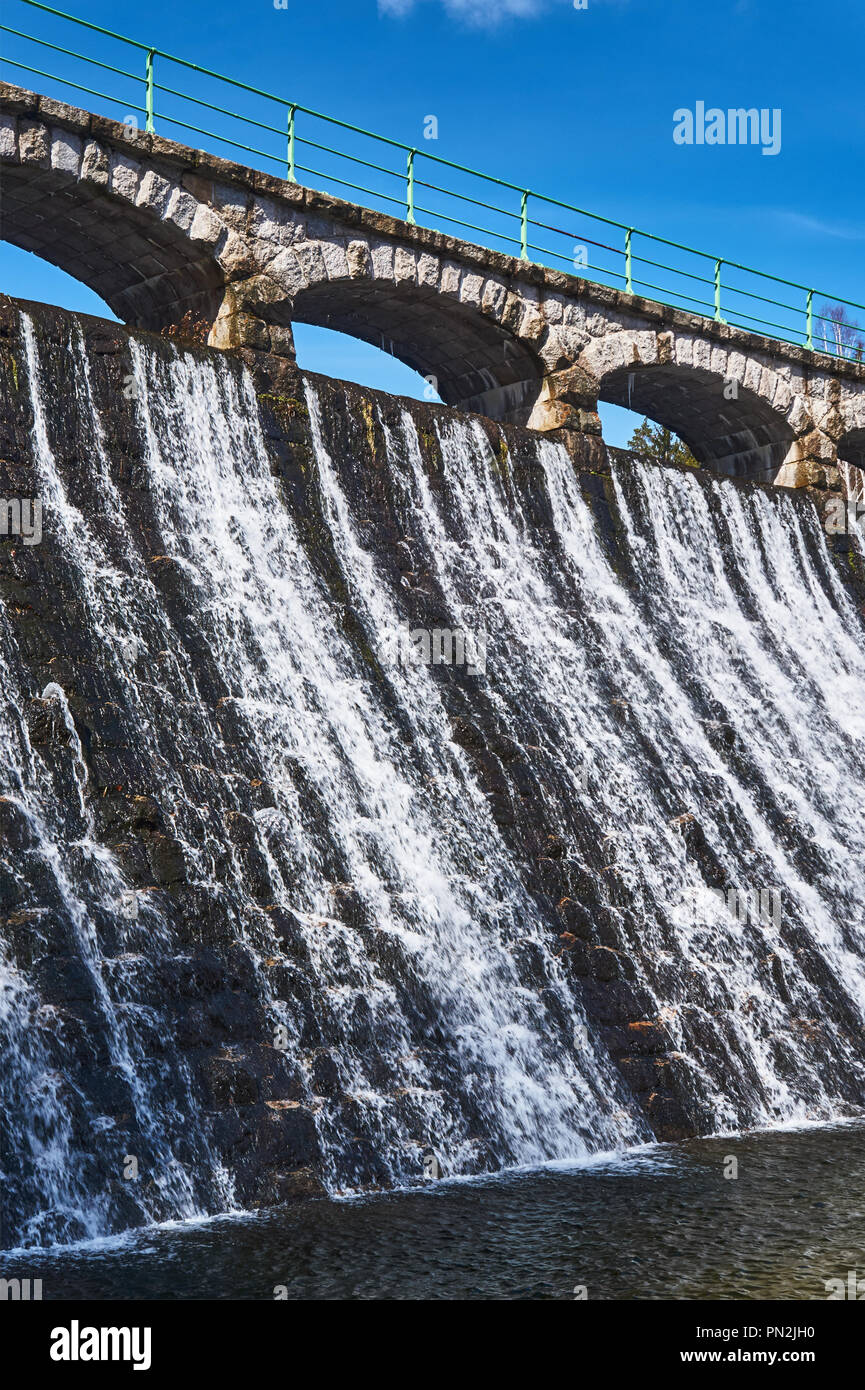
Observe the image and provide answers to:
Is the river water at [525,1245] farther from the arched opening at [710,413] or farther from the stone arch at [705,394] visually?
the arched opening at [710,413]

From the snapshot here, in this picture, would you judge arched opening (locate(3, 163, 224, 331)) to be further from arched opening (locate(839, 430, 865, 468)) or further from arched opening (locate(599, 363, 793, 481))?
arched opening (locate(839, 430, 865, 468))

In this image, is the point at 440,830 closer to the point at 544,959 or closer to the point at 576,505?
the point at 544,959

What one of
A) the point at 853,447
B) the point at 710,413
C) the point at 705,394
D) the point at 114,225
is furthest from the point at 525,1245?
the point at 853,447

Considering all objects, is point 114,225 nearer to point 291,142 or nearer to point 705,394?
point 291,142

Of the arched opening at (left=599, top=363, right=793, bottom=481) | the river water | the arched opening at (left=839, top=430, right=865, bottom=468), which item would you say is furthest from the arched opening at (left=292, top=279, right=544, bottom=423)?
the river water

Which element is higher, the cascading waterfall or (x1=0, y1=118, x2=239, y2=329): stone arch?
(x1=0, y1=118, x2=239, y2=329): stone arch

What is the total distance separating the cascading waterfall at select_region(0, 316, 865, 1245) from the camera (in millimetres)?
9781

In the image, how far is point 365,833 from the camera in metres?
12.2

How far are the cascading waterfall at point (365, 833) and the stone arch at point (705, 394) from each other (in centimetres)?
272

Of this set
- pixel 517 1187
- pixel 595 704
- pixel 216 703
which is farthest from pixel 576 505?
pixel 517 1187

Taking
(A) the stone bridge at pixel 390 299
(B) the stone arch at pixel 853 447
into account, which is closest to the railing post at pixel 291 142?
(A) the stone bridge at pixel 390 299

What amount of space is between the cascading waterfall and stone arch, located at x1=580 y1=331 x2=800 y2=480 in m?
2.72

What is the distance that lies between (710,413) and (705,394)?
30.2 inches
